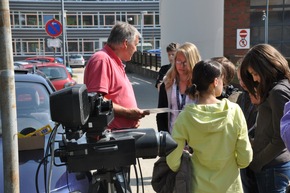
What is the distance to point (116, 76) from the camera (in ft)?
9.93

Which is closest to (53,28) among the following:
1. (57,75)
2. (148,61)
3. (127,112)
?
(57,75)

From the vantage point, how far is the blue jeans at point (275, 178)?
261 cm

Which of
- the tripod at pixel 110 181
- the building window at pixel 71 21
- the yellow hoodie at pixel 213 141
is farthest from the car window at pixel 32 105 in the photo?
the building window at pixel 71 21

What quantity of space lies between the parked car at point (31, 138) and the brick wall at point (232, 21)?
30.7ft

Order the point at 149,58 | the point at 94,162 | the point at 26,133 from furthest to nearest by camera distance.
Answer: the point at 149,58 < the point at 26,133 < the point at 94,162

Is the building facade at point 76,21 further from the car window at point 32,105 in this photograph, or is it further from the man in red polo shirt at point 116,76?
the man in red polo shirt at point 116,76

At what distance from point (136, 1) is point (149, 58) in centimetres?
2739

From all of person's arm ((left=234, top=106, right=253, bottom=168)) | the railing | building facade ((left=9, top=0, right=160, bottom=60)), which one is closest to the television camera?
person's arm ((left=234, top=106, right=253, bottom=168))

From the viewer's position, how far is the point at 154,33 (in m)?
50.4

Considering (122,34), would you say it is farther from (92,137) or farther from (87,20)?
(87,20)

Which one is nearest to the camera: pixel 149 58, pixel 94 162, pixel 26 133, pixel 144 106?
pixel 94 162

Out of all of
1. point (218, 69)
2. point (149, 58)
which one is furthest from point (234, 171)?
point (149, 58)

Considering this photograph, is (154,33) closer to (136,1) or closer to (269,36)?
(136,1)

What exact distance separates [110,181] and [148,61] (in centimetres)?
2306
